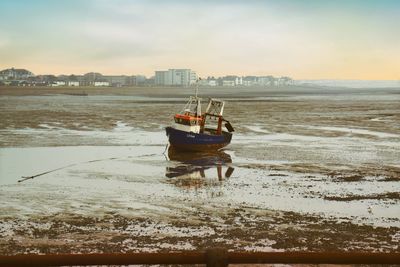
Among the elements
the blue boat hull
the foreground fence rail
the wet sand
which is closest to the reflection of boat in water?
the wet sand

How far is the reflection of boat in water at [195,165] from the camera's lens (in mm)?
24347

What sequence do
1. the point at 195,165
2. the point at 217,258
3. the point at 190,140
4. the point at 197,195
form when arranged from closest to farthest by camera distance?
the point at 217,258 < the point at 197,195 < the point at 195,165 < the point at 190,140

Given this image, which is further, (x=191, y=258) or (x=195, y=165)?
(x=195, y=165)

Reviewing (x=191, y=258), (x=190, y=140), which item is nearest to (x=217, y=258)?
(x=191, y=258)

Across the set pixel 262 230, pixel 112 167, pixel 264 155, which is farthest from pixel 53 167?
pixel 262 230

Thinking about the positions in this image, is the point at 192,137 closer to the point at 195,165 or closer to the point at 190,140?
the point at 190,140

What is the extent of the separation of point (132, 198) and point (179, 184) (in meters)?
3.86

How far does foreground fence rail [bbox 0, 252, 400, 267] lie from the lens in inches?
125

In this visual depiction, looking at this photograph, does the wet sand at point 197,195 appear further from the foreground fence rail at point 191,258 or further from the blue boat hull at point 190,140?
the foreground fence rail at point 191,258

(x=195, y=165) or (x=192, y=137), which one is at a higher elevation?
(x=192, y=137)

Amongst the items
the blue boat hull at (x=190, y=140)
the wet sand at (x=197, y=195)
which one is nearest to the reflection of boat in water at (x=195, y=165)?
the wet sand at (x=197, y=195)

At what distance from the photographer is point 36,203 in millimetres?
18109

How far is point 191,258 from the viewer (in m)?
3.25

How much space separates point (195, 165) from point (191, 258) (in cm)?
2602
